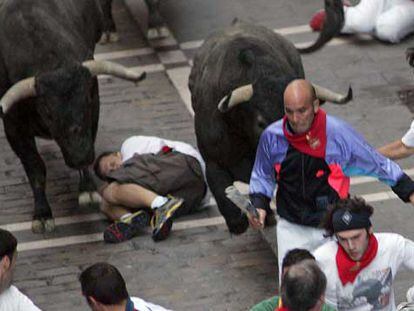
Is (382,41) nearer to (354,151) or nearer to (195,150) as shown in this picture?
(195,150)

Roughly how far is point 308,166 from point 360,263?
1.04m

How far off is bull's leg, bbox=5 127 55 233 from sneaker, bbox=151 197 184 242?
1.09m

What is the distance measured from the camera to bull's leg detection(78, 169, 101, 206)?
12.4 m

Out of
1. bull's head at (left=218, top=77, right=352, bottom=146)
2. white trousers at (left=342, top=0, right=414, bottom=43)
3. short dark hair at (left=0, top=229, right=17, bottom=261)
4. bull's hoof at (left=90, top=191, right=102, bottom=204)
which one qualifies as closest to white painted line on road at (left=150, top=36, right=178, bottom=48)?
white trousers at (left=342, top=0, right=414, bottom=43)

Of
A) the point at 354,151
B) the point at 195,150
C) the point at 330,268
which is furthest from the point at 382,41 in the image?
the point at 330,268

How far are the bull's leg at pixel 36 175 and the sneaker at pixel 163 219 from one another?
1.09m

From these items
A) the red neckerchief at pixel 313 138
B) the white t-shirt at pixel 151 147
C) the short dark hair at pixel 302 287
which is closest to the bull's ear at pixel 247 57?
the red neckerchief at pixel 313 138

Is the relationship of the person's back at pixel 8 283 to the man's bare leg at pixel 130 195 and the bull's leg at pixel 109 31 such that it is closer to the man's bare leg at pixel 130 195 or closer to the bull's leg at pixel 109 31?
the man's bare leg at pixel 130 195

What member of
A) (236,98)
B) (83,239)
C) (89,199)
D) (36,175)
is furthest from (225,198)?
(36,175)

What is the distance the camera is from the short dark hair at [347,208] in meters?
8.23

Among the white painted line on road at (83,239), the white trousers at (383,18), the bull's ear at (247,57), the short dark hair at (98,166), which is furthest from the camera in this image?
the white trousers at (383,18)

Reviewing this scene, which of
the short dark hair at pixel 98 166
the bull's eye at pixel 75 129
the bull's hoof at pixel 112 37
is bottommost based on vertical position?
the bull's hoof at pixel 112 37

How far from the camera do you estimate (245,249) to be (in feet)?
37.3

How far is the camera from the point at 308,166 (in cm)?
918
